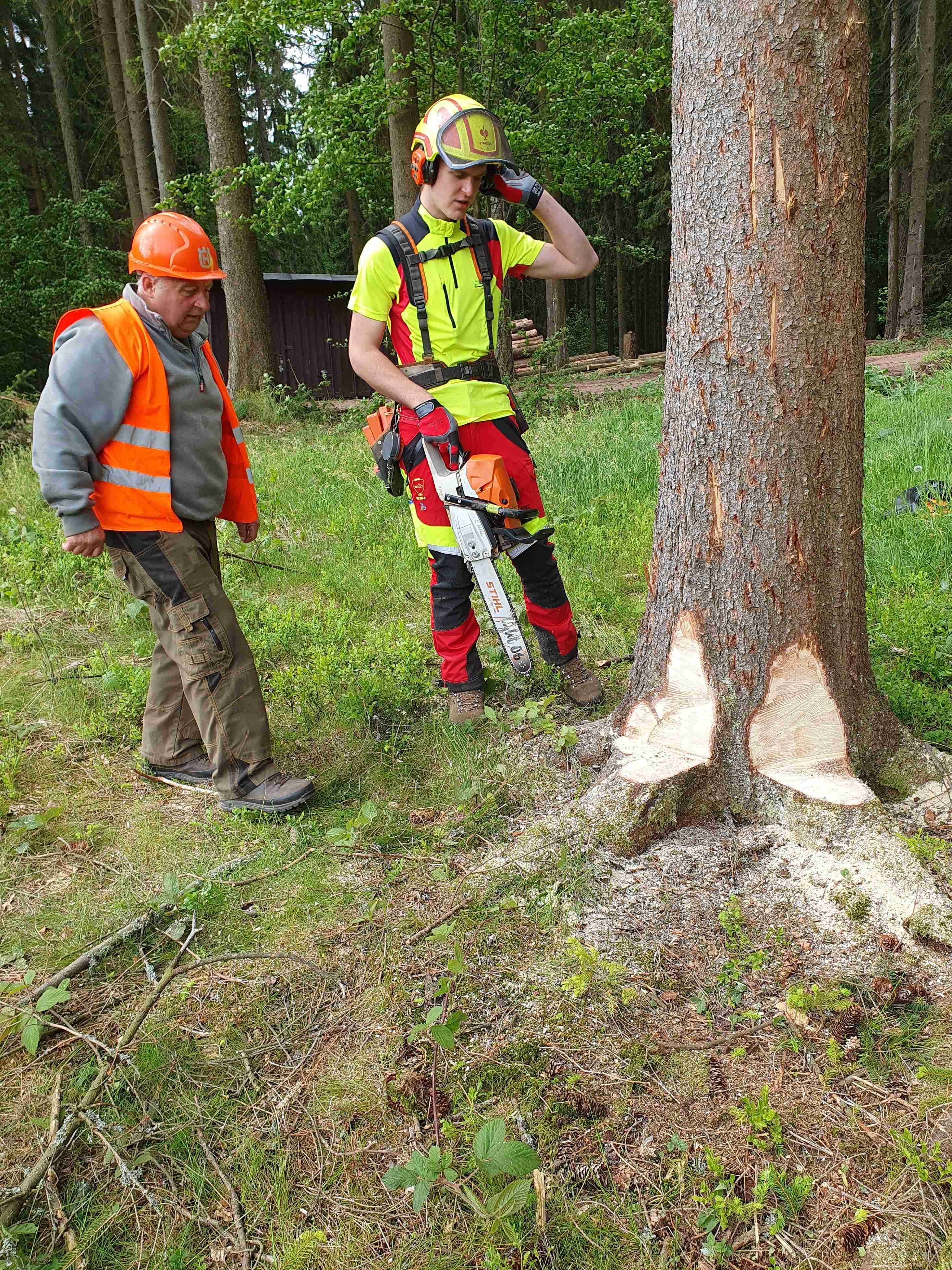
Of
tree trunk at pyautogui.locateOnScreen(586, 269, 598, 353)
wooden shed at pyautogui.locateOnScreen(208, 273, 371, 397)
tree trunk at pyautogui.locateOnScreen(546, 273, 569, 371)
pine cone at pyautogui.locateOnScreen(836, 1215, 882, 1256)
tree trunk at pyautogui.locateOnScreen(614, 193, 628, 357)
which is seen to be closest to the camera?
pine cone at pyautogui.locateOnScreen(836, 1215, 882, 1256)

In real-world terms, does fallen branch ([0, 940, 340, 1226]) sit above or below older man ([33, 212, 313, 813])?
below

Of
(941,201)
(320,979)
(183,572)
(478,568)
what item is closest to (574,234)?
(478,568)

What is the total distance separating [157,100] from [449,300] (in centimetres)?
1383

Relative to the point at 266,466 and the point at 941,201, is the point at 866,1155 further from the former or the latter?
the point at 941,201

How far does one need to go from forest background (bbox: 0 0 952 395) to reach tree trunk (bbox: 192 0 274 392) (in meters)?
0.04

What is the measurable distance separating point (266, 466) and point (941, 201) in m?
19.4

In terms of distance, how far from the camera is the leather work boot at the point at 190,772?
347 centimetres

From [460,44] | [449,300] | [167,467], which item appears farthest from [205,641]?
[460,44]

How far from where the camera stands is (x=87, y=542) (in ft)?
9.11

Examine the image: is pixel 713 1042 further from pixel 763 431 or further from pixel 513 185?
pixel 513 185

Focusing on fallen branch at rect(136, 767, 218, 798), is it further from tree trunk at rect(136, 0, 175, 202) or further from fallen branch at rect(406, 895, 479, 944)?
tree trunk at rect(136, 0, 175, 202)

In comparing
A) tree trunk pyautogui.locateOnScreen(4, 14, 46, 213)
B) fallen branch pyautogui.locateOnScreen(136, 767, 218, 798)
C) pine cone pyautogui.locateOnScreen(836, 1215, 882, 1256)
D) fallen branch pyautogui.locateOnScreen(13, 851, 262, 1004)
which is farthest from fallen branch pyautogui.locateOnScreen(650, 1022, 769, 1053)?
tree trunk pyautogui.locateOnScreen(4, 14, 46, 213)

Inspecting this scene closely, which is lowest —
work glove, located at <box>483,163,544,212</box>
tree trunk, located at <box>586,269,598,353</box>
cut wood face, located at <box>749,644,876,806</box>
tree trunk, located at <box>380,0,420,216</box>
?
cut wood face, located at <box>749,644,876,806</box>

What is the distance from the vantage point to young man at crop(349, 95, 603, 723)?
3.05 metres
